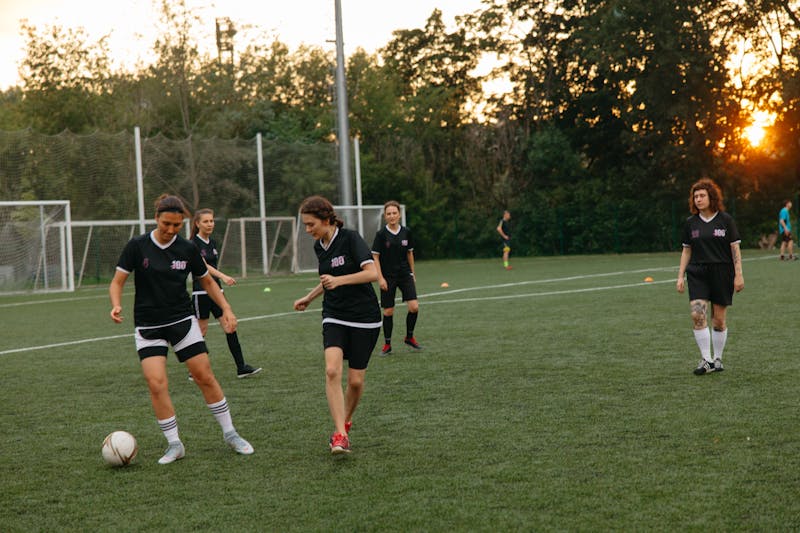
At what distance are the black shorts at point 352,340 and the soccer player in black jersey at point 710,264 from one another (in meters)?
3.87

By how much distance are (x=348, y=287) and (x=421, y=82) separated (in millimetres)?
50166

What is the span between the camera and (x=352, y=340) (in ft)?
21.1

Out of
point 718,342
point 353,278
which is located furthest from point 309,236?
point 353,278

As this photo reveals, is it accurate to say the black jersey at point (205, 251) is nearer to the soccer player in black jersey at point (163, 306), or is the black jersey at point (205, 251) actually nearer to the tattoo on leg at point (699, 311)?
the soccer player in black jersey at point (163, 306)

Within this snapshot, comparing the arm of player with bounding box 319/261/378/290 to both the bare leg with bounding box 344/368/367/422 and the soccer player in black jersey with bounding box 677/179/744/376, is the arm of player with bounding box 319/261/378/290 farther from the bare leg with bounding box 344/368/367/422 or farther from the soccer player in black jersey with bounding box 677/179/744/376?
the soccer player in black jersey with bounding box 677/179/744/376

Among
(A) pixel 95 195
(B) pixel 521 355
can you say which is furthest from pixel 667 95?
(B) pixel 521 355

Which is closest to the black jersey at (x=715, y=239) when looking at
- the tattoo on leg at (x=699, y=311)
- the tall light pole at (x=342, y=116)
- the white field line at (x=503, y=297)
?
the tattoo on leg at (x=699, y=311)

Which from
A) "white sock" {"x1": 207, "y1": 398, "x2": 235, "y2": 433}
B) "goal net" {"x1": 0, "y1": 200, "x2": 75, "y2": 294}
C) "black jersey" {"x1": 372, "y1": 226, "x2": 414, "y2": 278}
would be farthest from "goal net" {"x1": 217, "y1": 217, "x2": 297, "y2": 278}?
A: "white sock" {"x1": 207, "y1": 398, "x2": 235, "y2": 433}

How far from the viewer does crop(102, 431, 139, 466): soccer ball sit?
237 inches

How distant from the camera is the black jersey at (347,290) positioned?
640 centimetres

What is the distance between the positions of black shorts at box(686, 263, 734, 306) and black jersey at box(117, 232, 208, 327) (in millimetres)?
5124

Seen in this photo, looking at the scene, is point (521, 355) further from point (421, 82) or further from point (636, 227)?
point (421, 82)

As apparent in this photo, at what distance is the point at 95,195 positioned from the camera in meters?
28.8

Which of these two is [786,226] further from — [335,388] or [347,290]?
[335,388]
